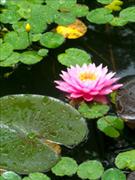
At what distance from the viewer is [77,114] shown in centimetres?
238

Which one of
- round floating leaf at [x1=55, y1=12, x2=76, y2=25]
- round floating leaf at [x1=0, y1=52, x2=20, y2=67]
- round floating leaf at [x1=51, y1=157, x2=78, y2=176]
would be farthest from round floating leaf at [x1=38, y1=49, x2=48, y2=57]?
round floating leaf at [x1=51, y1=157, x2=78, y2=176]

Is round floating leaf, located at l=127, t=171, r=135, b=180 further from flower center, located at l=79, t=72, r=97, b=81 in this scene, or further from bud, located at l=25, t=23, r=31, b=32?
bud, located at l=25, t=23, r=31, b=32

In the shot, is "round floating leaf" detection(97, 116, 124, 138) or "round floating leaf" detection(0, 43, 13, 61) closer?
"round floating leaf" detection(97, 116, 124, 138)

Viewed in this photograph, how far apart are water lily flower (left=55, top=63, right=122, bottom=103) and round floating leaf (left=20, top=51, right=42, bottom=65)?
27 cm

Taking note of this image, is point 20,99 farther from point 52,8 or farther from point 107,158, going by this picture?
point 52,8

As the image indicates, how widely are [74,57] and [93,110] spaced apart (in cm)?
39

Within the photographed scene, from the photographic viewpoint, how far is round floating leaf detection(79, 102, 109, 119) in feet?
7.80

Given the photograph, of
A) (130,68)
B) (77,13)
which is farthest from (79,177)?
(77,13)

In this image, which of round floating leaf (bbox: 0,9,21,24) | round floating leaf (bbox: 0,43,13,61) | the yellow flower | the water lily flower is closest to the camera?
the water lily flower

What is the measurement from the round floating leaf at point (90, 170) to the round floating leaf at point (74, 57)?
64cm

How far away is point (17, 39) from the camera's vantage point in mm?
2875

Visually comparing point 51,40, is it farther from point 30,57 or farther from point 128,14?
point 128,14

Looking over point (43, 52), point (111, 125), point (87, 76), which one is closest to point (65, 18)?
point (43, 52)

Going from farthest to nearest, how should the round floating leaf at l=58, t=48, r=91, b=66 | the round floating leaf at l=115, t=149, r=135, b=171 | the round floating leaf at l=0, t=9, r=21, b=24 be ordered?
1. the round floating leaf at l=0, t=9, r=21, b=24
2. the round floating leaf at l=58, t=48, r=91, b=66
3. the round floating leaf at l=115, t=149, r=135, b=171
